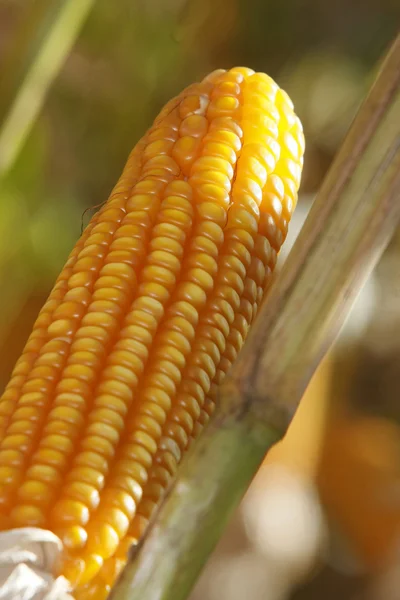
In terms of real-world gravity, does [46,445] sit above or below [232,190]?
below

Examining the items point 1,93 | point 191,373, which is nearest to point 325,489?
point 191,373

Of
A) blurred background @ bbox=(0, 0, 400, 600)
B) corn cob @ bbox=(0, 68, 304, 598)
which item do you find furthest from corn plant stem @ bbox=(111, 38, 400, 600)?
blurred background @ bbox=(0, 0, 400, 600)

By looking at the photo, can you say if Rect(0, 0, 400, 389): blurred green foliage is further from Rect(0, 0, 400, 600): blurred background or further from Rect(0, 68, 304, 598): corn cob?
Rect(0, 68, 304, 598): corn cob

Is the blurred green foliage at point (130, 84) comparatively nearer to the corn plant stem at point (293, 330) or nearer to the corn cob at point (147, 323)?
the corn cob at point (147, 323)

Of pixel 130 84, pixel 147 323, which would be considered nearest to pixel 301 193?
pixel 130 84

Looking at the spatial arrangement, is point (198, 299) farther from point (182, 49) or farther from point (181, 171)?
point (182, 49)
